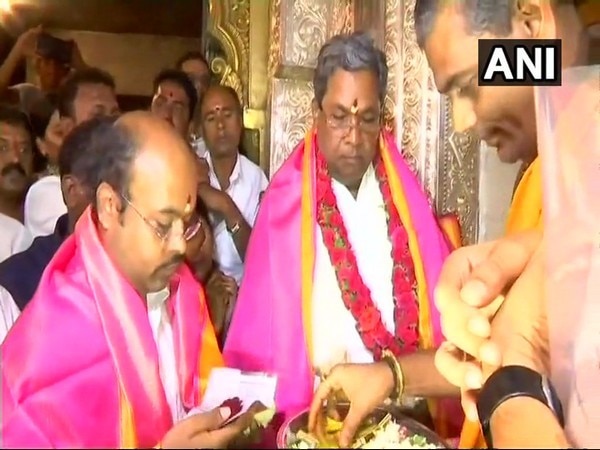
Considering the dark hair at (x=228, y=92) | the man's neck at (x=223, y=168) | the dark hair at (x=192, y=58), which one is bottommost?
the man's neck at (x=223, y=168)

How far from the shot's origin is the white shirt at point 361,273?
1.62m

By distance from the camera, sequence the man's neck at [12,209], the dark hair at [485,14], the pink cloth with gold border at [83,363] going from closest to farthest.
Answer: the pink cloth with gold border at [83,363] < the man's neck at [12,209] < the dark hair at [485,14]

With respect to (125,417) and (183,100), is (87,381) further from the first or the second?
(183,100)

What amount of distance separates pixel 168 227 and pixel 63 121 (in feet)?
0.85

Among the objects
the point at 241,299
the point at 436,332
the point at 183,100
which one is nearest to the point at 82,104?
the point at 183,100

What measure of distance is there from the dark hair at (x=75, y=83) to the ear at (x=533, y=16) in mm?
744

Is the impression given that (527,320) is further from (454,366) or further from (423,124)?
(423,124)

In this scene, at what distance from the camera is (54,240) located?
1.55 meters

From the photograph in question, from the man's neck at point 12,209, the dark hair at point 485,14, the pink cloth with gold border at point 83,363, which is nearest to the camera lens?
the pink cloth with gold border at point 83,363

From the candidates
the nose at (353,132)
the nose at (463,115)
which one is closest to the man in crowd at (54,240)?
the nose at (353,132)

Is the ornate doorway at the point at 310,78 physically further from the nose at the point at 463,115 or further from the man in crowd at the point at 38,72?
the man in crowd at the point at 38,72

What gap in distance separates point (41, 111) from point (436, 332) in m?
0.79

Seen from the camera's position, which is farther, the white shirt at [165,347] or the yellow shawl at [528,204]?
the yellow shawl at [528,204]

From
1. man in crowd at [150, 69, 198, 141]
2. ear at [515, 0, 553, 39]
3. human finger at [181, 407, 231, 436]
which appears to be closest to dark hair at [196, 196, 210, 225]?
man in crowd at [150, 69, 198, 141]
